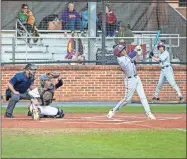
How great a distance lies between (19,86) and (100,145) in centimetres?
607

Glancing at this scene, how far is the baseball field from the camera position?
11617mm

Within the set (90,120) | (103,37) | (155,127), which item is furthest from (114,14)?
(155,127)

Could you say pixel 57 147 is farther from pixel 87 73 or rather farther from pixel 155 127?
pixel 87 73

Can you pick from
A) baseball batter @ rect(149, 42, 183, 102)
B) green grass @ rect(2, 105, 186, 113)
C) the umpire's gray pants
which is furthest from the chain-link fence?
the umpire's gray pants

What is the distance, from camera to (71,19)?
26344 mm

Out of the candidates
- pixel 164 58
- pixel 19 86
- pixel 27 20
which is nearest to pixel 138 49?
pixel 164 58

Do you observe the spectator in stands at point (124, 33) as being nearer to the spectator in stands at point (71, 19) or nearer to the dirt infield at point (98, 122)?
the spectator in stands at point (71, 19)

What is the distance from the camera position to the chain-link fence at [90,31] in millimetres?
25453

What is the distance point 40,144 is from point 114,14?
48.3 feet

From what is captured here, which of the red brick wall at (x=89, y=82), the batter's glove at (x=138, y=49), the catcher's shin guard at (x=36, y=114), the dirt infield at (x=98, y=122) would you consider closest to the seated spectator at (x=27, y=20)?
the red brick wall at (x=89, y=82)

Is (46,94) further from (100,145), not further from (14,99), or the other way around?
(100,145)

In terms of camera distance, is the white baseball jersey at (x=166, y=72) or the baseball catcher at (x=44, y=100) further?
the white baseball jersey at (x=166, y=72)

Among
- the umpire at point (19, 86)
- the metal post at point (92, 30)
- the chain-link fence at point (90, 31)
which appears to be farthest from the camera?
the metal post at point (92, 30)

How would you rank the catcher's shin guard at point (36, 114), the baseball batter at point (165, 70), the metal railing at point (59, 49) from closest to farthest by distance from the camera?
the catcher's shin guard at point (36, 114), the baseball batter at point (165, 70), the metal railing at point (59, 49)
